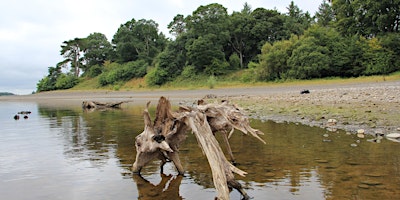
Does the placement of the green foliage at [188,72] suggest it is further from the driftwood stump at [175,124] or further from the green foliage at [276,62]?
the driftwood stump at [175,124]

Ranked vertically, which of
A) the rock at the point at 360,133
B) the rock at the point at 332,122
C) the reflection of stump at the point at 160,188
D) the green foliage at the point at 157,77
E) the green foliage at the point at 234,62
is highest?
the green foliage at the point at 234,62

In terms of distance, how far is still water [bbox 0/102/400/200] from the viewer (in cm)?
544

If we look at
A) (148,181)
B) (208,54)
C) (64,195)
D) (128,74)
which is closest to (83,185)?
(64,195)

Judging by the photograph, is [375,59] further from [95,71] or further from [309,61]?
[95,71]

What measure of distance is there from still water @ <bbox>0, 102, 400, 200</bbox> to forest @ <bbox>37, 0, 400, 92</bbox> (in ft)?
113

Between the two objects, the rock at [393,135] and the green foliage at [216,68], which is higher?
the green foliage at [216,68]

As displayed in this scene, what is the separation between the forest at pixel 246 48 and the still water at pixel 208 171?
113 ft

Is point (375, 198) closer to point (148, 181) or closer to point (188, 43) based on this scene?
point (148, 181)

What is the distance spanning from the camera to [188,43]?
194 ft

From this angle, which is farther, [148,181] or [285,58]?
[285,58]

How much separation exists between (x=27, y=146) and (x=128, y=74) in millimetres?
61074

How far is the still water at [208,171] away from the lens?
214 inches

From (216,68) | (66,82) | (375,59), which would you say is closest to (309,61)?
(375,59)

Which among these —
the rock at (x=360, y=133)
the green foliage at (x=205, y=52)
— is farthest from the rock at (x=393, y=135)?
the green foliage at (x=205, y=52)
